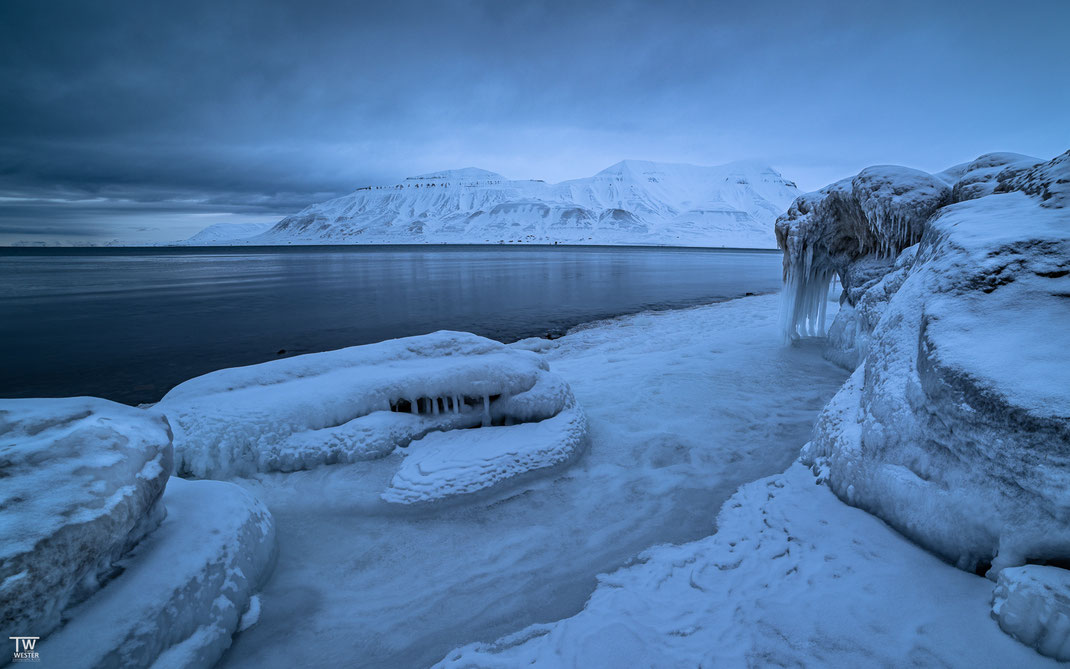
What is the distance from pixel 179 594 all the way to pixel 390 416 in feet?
9.16

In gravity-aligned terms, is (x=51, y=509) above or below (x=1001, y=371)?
below

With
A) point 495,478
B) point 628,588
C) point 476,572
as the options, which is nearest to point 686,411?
point 495,478

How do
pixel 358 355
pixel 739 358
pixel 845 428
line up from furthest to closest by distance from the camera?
pixel 739 358, pixel 358 355, pixel 845 428

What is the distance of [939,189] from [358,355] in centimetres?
1064

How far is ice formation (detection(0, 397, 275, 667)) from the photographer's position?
2.30m

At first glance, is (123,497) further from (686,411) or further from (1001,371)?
(686,411)

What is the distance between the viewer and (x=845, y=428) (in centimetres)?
422

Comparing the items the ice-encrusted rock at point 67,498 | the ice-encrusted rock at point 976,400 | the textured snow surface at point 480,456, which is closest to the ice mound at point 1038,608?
the ice-encrusted rock at point 976,400

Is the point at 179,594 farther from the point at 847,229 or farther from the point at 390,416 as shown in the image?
the point at 847,229

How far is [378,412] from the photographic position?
5.39 metres

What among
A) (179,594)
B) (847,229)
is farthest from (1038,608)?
(847,229)

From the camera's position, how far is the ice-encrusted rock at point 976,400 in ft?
8.31

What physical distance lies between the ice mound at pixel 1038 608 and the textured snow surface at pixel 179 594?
4732 millimetres

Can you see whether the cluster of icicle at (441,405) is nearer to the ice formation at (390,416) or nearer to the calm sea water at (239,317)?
the ice formation at (390,416)
